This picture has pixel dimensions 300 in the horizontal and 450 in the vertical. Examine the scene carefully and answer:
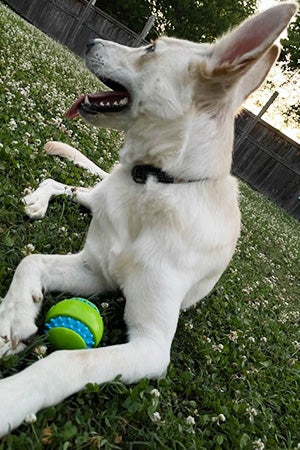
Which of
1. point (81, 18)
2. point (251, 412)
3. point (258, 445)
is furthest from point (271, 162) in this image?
point (258, 445)

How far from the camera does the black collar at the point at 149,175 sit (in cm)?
293

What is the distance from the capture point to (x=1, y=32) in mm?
9438

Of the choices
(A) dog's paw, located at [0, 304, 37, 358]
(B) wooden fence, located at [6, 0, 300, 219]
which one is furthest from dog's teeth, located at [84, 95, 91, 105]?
(B) wooden fence, located at [6, 0, 300, 219]

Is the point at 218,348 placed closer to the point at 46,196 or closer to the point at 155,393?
the point at 155,393

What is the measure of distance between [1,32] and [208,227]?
856cm

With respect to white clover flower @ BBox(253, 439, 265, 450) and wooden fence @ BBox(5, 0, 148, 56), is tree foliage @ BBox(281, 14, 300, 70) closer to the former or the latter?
wooden fence @ BBox(5, 0, 148, 56)

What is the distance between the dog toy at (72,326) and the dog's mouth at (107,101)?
1514 millimetres

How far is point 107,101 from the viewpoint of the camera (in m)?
3.34

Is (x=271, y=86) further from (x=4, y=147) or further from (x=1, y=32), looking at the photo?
(x=4, y=147)

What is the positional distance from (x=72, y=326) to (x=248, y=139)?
2053cm

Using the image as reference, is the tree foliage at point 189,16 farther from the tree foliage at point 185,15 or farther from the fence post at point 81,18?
the fence post at point 81,18

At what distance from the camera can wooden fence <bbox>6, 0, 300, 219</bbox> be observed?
21.6 metres

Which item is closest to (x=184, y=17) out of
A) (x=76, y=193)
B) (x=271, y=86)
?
(x=271, y=86)

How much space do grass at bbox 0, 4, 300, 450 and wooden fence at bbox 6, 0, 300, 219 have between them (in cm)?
1609
